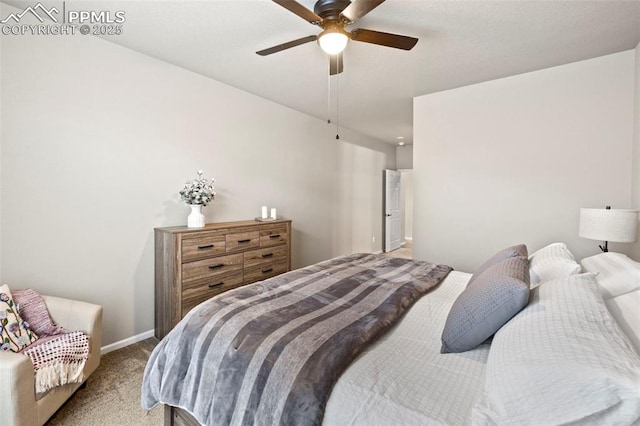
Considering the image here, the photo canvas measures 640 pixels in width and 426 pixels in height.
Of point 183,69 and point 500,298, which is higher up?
point 183,69

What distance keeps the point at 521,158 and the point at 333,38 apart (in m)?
2.60

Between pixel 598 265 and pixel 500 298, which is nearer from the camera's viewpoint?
pixel 500 298

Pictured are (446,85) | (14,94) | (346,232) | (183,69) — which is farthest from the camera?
(346,232)

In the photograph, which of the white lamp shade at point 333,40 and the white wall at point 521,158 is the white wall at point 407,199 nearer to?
the white wall at point 521,158

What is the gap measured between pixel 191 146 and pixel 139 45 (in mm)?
987

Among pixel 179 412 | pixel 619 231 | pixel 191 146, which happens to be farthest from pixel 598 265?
pixel 191 146

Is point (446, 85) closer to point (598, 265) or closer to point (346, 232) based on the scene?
point (598, 265)

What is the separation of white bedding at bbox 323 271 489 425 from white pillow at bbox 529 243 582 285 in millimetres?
760

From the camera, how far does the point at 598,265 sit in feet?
5.53

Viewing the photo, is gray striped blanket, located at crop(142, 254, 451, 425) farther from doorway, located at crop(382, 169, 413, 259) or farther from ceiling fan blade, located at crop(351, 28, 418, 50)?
doorway, located at crop(382, 169, 413, 259)

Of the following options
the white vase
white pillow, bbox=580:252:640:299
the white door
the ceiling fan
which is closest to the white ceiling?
the ceiling fan

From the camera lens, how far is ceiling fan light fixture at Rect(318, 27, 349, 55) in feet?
6.17

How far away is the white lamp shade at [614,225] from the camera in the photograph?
206 centimetres

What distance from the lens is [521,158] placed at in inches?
126
